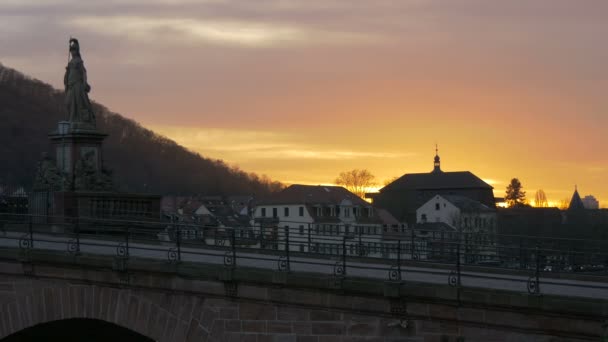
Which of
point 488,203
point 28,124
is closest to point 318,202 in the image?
point 28,124

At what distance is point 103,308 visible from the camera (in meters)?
19.5

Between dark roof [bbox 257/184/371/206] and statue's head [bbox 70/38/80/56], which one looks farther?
dark roof [bbox 257/184/371/206]

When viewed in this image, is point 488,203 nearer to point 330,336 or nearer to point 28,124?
point 28,124

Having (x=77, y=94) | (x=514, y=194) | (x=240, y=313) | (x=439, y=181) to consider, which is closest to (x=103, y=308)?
(x=240, y=313)

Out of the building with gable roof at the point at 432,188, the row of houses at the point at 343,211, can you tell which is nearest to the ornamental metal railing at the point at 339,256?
the row of houses at the point at 343,211

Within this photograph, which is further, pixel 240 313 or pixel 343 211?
pixel 343 211

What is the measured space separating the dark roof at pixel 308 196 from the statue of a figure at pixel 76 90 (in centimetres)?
6927

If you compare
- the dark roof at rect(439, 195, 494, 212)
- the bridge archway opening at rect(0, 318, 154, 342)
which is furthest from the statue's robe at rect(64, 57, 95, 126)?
the dark roof at rect(439, 195, 494, 212)

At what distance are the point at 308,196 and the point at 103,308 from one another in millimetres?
81832

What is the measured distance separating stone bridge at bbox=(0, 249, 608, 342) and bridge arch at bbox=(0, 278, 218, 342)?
0.02 meters

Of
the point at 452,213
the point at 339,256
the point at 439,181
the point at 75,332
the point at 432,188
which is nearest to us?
the point at 339,256

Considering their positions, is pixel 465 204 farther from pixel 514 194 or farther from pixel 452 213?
pixel 514 194

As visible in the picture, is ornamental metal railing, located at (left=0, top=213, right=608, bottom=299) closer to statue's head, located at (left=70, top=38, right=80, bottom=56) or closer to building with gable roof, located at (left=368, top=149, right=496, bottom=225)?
statue's head, located at (left=70, top=38, right=80, bottom=56)

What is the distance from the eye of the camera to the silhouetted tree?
189 metres
